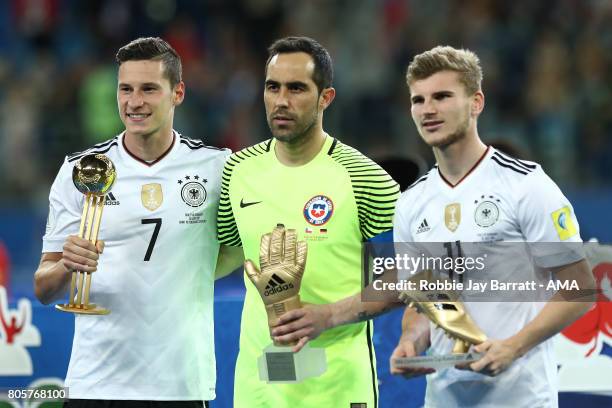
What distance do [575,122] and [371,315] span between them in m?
7.91

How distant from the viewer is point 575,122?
1255 centimetres

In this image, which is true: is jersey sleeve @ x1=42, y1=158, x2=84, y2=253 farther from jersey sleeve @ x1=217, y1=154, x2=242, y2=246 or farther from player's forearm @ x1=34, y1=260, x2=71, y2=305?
jersey sleeve @ x1=217, y1=154, x2=242, y2=246

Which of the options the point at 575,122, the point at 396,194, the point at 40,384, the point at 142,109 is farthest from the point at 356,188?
the point at 575,122

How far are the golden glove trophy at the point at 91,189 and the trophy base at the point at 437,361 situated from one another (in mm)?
1320

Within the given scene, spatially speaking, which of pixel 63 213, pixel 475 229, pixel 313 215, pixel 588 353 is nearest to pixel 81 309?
pixel 63 213

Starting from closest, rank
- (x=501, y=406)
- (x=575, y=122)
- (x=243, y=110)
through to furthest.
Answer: (x=501, y=406), (x=575, y=122), (x=243, y=110)

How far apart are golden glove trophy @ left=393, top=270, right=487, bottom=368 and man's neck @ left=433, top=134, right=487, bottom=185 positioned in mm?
516

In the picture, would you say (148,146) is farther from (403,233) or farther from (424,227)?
(424,227)

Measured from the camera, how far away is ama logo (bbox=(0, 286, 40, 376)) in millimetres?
6496

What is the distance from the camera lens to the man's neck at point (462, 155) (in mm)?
5055

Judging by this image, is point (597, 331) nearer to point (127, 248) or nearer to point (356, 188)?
point (356, 188)

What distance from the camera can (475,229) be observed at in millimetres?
4945

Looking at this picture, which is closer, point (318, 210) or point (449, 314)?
point (449, 314)

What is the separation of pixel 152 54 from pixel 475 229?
1.74m
